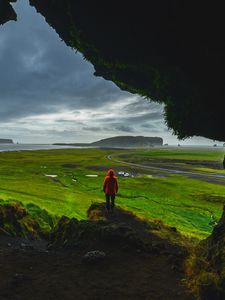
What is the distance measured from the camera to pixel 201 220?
3800 centimetres

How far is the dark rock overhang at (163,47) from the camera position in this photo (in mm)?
13070

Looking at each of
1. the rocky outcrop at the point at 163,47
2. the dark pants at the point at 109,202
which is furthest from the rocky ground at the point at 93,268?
the dark pants at the point at 109,202

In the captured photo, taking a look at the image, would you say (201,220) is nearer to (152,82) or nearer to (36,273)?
(152,82)

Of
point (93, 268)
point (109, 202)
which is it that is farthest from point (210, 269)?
point (109, 202)

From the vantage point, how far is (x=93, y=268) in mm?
14109

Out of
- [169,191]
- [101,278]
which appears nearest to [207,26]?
[101,278]

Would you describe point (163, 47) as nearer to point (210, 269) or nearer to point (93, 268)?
point (210, 269)

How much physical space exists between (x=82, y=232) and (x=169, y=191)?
47377 millimetres

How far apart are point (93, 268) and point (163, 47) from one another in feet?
33.7

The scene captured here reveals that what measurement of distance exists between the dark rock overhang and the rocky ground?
6914 millimetres

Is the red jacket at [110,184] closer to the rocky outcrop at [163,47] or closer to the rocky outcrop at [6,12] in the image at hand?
the rocky outcrop at [163,47]

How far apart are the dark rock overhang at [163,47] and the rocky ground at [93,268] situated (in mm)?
6914

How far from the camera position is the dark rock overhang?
13.1 meters

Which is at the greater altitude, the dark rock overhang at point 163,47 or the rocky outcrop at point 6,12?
the rocky outcrop at point 6,12
